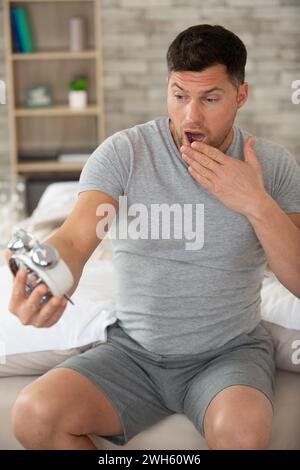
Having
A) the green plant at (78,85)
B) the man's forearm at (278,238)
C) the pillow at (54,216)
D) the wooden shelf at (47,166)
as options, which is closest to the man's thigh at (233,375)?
the man's forearm at (278,238)

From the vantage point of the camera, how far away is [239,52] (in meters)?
1.44

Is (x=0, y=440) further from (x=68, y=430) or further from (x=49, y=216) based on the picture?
(x=49, y=216)

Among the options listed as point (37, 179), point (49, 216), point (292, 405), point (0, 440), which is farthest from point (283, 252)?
point (37, 179)

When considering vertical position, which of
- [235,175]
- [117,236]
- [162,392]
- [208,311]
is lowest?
[162,392]

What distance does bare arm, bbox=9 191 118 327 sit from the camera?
1.12m

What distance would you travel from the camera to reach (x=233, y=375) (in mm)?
1331

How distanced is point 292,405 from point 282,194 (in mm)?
445

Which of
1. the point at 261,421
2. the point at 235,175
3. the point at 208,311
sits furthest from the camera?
the point at 208,311

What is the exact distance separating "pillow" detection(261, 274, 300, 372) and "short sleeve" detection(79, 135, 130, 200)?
49 cm

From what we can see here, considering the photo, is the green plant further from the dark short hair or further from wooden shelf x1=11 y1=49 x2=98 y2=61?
the dark short hair

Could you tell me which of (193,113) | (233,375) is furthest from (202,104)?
(233,375)

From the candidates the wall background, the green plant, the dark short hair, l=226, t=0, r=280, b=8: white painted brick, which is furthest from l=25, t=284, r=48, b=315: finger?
l=226, t=0, r=280, b=8: white painted brick

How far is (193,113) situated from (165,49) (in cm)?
302

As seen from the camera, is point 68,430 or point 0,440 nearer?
point 68,430
